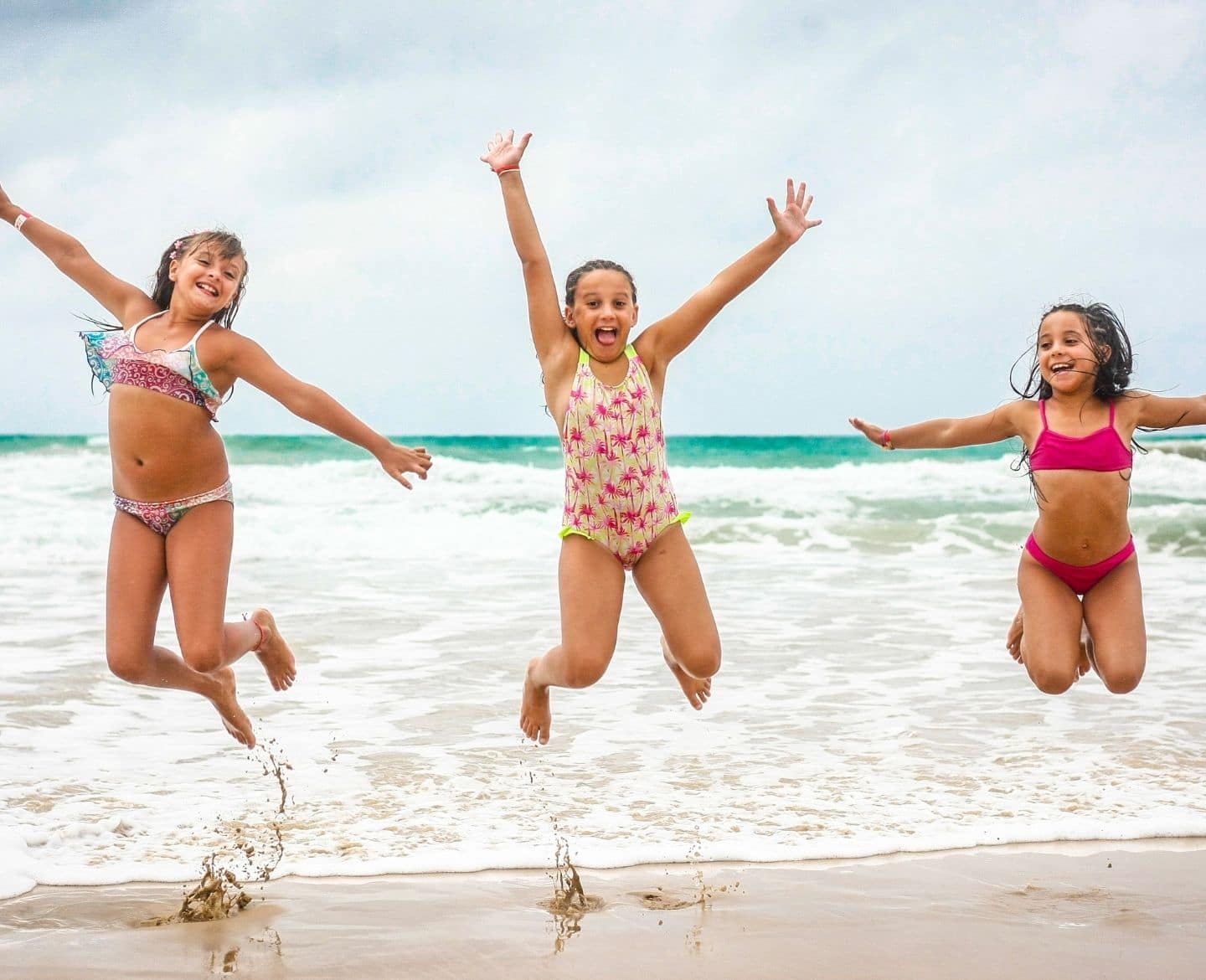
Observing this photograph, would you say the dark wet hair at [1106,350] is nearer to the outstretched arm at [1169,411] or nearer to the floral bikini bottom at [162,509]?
the outstretched arm at [1169,411]

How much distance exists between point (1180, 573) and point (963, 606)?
14.5ft

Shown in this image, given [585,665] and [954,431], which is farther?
[954,431]

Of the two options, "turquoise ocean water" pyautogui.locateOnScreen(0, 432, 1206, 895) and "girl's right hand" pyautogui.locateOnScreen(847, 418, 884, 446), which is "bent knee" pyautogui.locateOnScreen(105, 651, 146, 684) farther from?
"girl's right hand" pyautogui.locateOnScreen(847, 418, 884, 446)

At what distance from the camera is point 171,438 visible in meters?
5.60

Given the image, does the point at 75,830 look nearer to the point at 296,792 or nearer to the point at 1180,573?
the point at 296,792

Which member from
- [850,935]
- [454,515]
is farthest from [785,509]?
[850,935]

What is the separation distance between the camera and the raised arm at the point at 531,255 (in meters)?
5.50

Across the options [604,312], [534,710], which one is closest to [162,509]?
[534,710]

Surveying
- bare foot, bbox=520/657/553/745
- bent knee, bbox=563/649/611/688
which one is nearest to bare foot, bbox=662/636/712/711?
bent knee, bbox=563/649/611/688

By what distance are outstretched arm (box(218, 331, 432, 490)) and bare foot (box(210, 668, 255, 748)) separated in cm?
148

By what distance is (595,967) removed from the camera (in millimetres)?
4496

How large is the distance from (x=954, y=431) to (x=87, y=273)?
4.02 metres

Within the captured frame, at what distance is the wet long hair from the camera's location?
570cm

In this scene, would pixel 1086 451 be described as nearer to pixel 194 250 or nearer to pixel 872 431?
pixel 872 431
